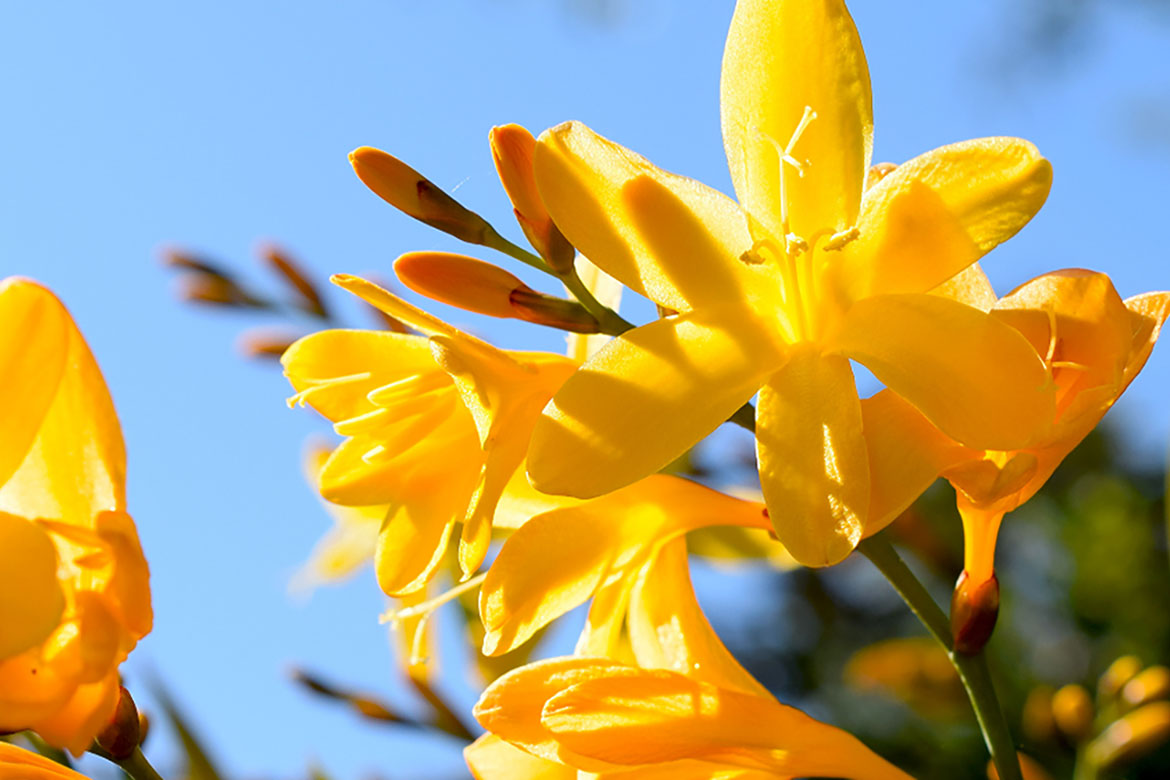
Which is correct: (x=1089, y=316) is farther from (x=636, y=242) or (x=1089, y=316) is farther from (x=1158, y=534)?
(x=1158, y=534)

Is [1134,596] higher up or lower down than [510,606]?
lower down

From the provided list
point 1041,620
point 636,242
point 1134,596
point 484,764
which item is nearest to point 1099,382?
point 636,242

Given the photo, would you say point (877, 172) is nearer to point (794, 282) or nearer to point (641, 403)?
point (794, 282)

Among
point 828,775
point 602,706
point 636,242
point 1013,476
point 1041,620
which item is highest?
point 636,242

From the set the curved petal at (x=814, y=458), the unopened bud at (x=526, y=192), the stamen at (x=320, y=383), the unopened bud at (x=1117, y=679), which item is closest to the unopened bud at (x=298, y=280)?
the stamen at (x=320, y=383)

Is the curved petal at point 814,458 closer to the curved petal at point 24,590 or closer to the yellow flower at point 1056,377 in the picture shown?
the yellow flower at point 1056,377

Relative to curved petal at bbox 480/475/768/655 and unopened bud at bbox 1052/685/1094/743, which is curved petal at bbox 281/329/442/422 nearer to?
curved petal at bbox 480/475/768/655
